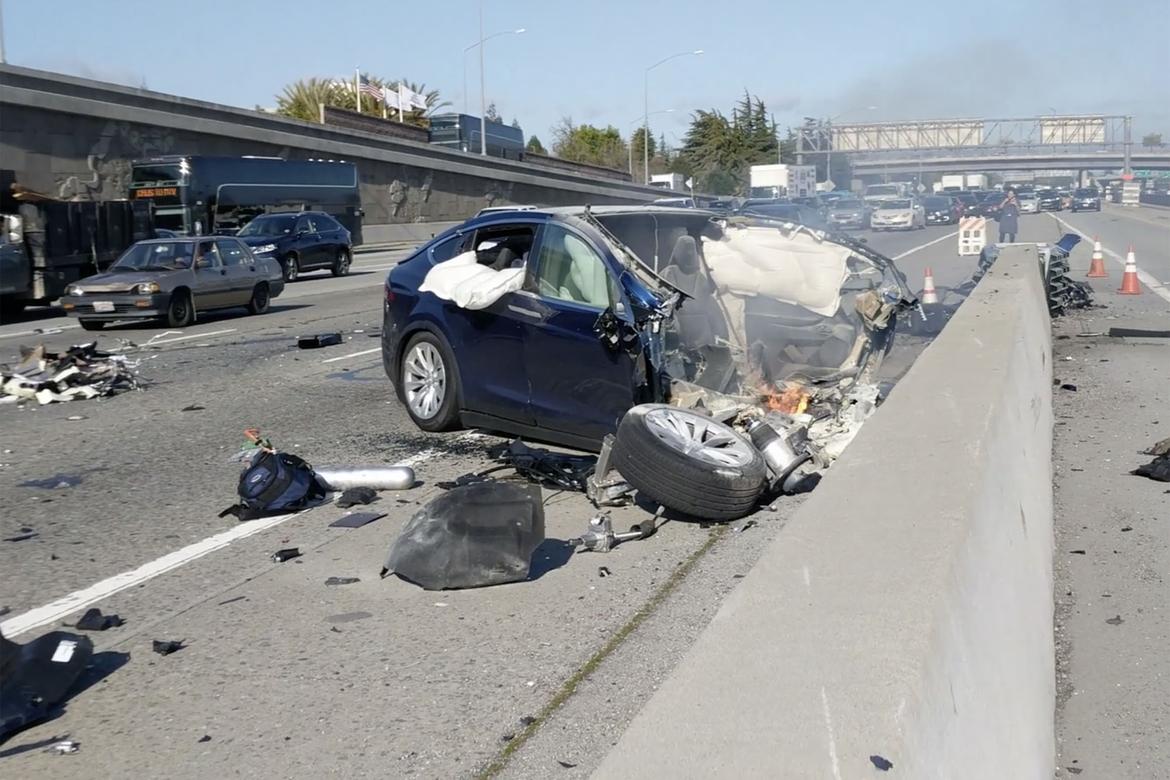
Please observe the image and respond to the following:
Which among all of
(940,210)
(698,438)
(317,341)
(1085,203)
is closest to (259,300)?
(317,341)

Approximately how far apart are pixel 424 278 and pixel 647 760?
7697 millimetres

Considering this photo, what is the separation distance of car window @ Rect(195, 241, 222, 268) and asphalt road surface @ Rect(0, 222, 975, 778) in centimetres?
1162

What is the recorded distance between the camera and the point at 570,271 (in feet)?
29.0

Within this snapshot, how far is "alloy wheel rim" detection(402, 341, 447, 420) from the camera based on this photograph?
9828mm

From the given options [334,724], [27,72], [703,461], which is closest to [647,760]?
[334,724]

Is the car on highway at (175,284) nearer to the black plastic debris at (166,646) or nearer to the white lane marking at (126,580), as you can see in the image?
the white lane marking at (126,580)

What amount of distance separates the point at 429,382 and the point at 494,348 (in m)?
0.97

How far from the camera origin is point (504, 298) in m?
9.07

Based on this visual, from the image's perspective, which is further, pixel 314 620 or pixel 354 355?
pixel 354 355

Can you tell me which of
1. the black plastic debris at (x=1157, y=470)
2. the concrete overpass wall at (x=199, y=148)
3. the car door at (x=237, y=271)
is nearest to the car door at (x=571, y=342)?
the black plastic debris at (x=1157, y=470)

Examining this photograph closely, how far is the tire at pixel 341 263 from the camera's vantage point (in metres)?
35.2

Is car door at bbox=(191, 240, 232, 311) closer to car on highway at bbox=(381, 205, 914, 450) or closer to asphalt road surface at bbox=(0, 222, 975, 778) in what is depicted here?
asphalt road surface at bbox=(0, 222, 975, 778)

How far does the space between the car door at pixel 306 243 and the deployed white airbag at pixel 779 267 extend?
82.5 ft

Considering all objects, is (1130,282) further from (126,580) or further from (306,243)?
(306,243)
